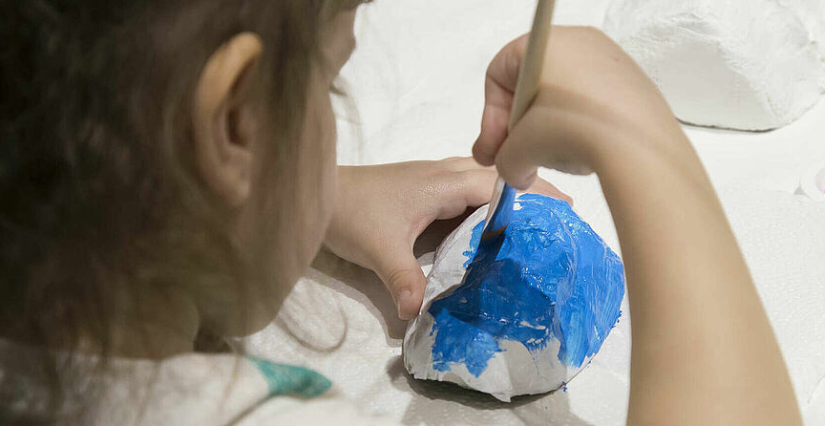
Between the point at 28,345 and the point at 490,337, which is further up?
the point at 28,345

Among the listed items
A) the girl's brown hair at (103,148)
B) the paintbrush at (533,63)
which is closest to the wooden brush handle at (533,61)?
the paintbrush at (533,63)

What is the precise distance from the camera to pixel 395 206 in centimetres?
63

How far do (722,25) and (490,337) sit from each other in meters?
0.41

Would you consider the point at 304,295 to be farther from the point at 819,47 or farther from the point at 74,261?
the point at 819,47

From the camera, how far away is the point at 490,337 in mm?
513

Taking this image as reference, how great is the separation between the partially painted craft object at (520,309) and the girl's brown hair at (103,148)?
219mm

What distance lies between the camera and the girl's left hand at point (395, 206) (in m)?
0.60

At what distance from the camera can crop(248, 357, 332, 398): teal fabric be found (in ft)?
1.23

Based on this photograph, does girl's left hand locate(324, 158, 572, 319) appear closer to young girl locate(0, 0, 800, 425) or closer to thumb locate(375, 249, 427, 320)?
thumb locate(375, 249, 427, 320)

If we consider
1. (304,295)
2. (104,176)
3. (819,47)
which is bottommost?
(304,295)

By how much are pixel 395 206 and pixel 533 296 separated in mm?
159

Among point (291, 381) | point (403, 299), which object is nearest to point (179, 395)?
point (291, 381)

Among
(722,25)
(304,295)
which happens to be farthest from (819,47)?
(304,295)

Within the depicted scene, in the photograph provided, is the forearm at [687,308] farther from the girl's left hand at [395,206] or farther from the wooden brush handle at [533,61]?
the girl's left hand at [395,206]
